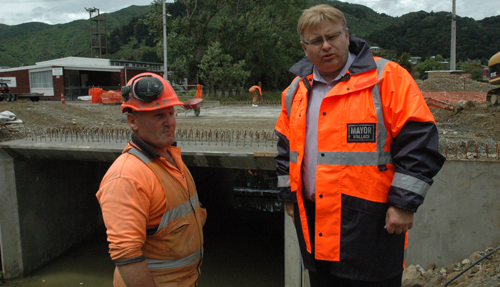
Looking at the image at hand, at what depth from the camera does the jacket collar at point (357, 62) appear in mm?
2113

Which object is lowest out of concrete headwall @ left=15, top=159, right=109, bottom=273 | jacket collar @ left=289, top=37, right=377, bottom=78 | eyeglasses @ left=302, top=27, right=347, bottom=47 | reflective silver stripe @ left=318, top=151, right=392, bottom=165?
concrete headwall @ left=15, top=159, right=109, bottom=273

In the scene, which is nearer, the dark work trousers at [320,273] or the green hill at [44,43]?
the dark work trousers at [320,273]

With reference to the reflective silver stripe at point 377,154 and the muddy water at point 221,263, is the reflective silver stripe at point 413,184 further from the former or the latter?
the muddy water at point 221,263

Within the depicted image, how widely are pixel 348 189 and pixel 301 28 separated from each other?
1.04m

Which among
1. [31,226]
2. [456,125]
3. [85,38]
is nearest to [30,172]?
[31,226]

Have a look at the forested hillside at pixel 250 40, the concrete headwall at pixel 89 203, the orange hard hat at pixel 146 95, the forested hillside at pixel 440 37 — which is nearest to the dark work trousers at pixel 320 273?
the orange hard hat at pixel 146 95

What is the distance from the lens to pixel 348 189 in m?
2.04

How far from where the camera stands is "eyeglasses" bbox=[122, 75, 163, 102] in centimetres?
213

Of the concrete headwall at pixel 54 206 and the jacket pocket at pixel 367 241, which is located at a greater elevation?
the jacket pocket at pixel 367 241

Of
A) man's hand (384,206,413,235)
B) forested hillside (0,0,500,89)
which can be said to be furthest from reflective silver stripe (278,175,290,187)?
forested hillside (0,0,500,89)

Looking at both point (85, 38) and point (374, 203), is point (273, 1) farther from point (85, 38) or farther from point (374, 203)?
point (85, 38)

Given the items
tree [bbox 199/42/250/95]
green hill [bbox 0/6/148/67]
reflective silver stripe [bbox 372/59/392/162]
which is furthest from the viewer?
green hill [bbox 0/6/148/67]

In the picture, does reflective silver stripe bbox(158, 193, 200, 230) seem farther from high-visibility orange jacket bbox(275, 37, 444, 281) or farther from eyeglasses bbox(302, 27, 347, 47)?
eyeglasses bbox(302, 27, 347, 47)

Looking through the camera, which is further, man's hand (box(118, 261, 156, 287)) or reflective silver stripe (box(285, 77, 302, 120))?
reflective silver stripe (box(285, 77, 302, 120))
